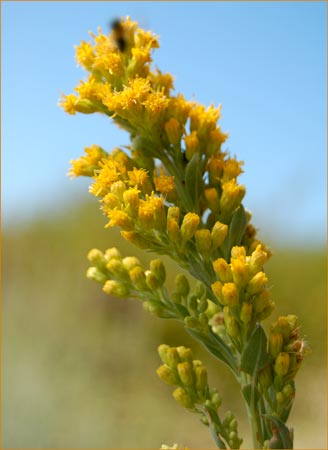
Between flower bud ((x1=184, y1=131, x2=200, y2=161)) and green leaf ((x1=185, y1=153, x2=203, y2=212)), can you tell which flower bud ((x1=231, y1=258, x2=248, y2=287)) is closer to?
green leaf ((x1=185, y1=153, x2=203, y2=212))

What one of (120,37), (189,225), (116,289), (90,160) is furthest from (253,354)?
(120,37)

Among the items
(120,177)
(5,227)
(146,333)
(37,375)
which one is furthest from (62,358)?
(120,177)

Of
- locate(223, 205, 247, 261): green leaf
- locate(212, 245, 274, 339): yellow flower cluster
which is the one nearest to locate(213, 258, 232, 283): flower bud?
locate(212, 245, 274, 339): yellow flower cluster

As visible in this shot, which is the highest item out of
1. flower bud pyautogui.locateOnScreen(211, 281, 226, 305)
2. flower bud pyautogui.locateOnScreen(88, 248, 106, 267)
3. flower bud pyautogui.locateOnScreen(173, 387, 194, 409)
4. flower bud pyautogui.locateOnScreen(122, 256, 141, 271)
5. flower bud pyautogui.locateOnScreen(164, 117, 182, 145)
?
flower bud pyautogui.locateOnScreen(164, 117, 182, 145)

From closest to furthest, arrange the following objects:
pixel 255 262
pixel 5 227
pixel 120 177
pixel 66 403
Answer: pixel 255 262 < pixel 120 177 < pixel 66 403 < pixel 5 227

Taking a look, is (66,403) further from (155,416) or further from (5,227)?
(5,227)

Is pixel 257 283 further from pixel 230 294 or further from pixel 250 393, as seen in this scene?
pixel 250 393
